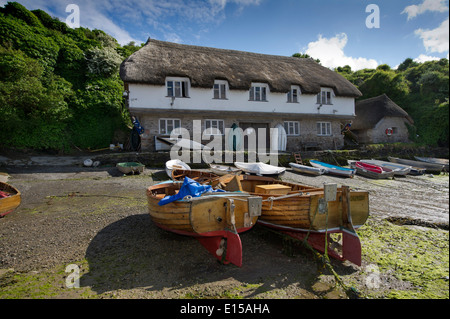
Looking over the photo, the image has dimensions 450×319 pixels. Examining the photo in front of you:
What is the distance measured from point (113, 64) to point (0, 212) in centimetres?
1966

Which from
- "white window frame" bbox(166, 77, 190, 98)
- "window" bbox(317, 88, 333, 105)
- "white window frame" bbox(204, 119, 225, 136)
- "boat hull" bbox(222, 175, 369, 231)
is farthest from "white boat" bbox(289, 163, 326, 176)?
"white window frame" bbox(166, 77, 190, 98)

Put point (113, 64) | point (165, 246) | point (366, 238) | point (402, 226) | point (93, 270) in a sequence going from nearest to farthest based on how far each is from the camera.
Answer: point (93, 270) → point (165, 246) → point (366, 238) → point (402, 226) → point (113, 64)

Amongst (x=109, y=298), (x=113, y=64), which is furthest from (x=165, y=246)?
(x=113, y=64)

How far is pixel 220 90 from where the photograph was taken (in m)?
18.3

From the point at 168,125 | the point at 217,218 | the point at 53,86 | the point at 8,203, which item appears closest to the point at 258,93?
the point at 168,125

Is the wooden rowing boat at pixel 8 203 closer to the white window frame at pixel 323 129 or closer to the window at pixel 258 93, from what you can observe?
the window at pixel 258 93

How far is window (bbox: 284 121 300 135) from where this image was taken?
67.4ft

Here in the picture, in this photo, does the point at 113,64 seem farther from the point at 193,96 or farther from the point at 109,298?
the point at 109,298

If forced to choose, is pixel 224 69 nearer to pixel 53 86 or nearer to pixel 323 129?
pixel 323 129

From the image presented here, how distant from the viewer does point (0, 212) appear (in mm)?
6238

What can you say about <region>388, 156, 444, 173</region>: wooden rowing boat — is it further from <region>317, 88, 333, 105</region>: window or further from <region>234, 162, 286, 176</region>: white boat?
<region>234, 162, 286, 176</region>: white boat

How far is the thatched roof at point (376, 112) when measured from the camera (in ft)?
79.2

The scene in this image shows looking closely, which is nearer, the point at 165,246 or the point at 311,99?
the point at 165,246
